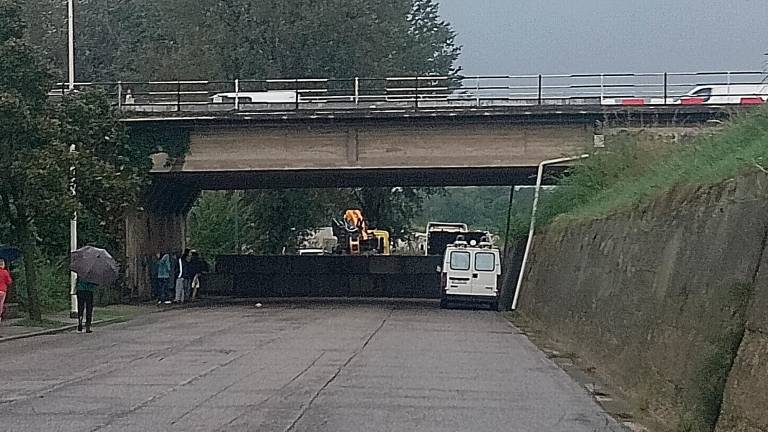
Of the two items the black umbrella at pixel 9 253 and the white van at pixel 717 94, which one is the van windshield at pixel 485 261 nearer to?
the white van at pixel 717 94

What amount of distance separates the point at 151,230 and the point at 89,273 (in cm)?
2035

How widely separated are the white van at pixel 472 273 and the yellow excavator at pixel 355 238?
2109 centimetres

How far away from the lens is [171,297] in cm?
4434

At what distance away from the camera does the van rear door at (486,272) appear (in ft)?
136

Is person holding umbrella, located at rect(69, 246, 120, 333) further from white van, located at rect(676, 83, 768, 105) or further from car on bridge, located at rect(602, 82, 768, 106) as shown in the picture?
white van, located at rect(676, 83, 768, 105)

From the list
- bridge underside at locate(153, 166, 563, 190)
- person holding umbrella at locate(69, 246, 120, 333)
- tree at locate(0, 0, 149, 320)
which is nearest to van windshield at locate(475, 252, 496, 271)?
bridge underside at locate(153, 166, 563, 190)

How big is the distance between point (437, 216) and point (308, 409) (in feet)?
428

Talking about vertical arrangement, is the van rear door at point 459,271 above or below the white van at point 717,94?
below

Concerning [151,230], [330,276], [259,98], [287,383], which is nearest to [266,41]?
[330,276]

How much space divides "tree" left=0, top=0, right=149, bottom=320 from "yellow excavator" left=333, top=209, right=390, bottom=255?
33.3 meters

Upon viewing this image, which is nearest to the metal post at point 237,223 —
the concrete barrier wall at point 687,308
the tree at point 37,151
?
the tree at point 37,151

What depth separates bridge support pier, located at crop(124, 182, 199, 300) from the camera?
143 feet

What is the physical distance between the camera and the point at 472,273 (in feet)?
137

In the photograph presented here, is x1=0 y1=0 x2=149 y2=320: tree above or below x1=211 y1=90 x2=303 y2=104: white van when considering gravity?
below
